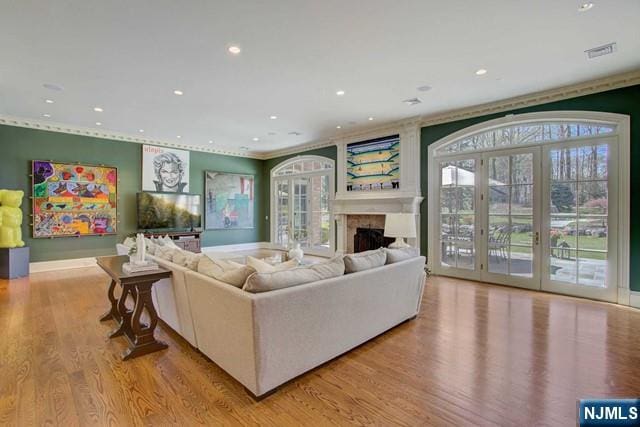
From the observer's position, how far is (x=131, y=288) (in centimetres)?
290

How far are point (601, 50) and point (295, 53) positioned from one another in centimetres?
344

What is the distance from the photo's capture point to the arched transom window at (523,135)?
4.48 metres

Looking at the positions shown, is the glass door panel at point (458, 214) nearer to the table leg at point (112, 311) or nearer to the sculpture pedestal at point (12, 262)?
the table leg at point (112, 311)

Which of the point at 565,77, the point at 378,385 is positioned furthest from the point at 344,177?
the point at 378,385

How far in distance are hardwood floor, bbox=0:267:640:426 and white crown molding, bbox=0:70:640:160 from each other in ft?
10.2

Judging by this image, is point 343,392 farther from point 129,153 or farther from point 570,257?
point 129,153

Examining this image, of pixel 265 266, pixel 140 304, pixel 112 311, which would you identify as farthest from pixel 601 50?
pixel 112 311

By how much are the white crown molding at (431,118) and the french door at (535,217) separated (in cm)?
72

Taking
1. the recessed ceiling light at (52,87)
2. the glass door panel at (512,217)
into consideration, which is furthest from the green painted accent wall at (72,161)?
the glass door panel at (512,217)

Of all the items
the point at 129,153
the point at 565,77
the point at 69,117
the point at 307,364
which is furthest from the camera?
the point at 129,153

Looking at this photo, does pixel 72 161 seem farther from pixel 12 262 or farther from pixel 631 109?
pixel 631 109

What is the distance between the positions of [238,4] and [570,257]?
5.55m

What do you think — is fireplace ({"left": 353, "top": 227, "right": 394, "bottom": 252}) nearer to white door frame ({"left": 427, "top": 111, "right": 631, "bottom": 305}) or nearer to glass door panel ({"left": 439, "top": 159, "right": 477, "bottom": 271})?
glass door panel ({"left": 439, "top": 159, "right": 477, "bottom": 271})

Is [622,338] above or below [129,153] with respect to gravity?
below
